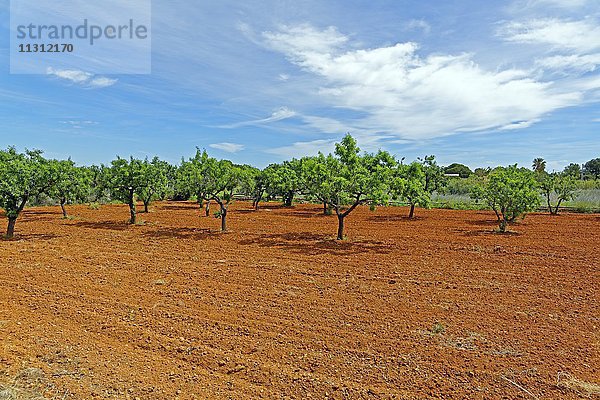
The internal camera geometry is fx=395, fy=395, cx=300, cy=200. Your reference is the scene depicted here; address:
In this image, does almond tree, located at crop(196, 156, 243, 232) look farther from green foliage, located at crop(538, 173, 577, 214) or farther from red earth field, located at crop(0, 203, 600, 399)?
green foliage, located at crop(538, 173, 577, 214)

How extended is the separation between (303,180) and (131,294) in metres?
11.1

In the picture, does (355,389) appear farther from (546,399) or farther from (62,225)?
(62,225)

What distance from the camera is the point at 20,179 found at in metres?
18.9

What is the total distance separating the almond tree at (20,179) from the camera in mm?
18547

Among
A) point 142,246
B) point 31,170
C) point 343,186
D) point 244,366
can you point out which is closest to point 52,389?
point 244,366

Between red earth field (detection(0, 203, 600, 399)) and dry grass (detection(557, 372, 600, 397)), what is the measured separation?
3 cm

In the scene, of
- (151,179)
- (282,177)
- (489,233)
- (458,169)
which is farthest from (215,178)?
(458,169)

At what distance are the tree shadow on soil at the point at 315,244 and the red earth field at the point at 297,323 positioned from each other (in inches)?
13.8

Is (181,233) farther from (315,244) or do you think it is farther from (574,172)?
(574,172)

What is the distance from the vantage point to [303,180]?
20062mm

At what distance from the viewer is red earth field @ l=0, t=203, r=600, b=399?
A: 21.1 feet

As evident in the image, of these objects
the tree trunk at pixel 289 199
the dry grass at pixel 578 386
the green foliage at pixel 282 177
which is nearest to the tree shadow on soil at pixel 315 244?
the dry grass at pixel 578 386

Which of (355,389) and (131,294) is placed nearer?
(355,389)

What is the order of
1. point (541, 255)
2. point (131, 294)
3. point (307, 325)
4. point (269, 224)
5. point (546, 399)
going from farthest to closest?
1. point (269, 224)
2. point (541, 255)
3. point (131, 294)
4. point (307, 325)
5. point (546, 399)
